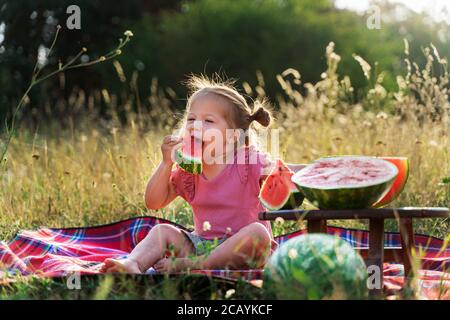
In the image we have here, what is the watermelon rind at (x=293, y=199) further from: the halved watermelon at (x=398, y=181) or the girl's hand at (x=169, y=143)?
the girl's hand at (x=169, y=143)

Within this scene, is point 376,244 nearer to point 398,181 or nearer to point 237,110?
point 398,181

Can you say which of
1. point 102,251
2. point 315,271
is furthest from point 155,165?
point 315,271

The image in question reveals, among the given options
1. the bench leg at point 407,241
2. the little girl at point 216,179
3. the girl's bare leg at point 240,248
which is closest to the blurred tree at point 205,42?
the little girl at point 216,179

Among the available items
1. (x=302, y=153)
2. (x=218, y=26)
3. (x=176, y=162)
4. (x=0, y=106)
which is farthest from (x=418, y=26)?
(x=176, y=162)

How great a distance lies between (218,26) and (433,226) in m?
11.0

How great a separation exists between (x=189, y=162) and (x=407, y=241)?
129 centimetres

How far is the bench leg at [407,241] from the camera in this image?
3.98 m

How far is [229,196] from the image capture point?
15.1 ft

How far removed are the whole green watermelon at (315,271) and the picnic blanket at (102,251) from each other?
1.49 feet

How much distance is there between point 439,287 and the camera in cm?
376

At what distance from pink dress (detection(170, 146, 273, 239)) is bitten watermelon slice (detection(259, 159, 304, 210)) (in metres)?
0.23

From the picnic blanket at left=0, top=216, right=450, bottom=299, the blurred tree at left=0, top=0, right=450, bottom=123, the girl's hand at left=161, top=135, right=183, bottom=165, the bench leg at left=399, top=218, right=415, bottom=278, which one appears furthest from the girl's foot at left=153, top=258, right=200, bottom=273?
the blurred tree at left=0, top=0, right=450, bottom=123

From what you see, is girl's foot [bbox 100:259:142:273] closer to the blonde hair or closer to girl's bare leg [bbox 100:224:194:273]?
girl's bare leg [bbox 100:224:194:273]

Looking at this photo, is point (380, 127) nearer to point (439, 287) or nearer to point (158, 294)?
point (439, 287)
